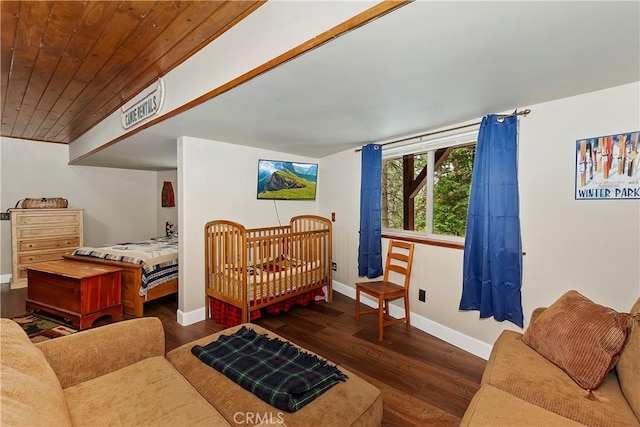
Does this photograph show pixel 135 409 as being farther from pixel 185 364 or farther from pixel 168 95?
pixel 168 95

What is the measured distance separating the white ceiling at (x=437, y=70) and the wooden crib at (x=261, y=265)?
3.71 ft

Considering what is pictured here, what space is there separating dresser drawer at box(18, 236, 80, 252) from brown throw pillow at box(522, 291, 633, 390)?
19.6ft

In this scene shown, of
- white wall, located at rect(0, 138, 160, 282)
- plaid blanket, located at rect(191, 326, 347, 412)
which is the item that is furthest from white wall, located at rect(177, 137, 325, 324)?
white wall, located at rect(0, 138, 160, 282)

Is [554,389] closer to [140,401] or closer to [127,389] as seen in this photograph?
[140,401]

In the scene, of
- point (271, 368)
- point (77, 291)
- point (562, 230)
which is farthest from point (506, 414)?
point (77, 291)

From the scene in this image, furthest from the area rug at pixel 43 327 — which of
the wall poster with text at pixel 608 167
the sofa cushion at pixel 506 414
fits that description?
the wall poster with text at pixel 608 167

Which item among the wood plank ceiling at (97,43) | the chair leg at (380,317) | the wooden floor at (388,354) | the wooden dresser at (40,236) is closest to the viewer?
the wood plank ceiling at (97,43)

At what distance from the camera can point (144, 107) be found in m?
2.47

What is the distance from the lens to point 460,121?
2.54 m

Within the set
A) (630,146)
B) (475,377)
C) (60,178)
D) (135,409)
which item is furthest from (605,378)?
(60,178)

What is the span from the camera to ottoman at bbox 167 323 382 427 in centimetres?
120

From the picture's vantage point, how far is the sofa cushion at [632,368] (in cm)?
120

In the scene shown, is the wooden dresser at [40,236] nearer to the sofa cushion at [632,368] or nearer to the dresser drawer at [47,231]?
the dresser drawer at [47,231]

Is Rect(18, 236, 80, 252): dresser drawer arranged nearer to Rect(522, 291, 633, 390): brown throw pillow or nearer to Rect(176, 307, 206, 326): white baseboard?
Rect(176, 307, 206, 326): white baseboard
